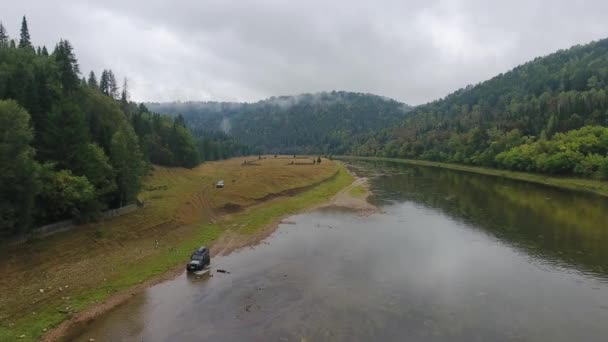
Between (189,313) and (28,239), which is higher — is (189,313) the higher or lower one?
the lower one

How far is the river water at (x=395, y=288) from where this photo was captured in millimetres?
26719

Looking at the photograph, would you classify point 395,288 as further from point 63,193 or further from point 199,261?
point 63,193

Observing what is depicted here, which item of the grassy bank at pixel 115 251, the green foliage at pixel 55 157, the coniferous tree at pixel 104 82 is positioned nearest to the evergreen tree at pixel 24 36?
the coniferous tree at pixel 104 82

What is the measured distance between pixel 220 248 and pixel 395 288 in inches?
944

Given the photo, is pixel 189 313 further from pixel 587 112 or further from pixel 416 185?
pixel 587 112

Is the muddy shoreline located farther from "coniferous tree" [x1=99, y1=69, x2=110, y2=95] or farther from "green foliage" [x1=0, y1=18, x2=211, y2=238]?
"coniferous tree" [x1=99, y1=69, x2=110, y2=95]

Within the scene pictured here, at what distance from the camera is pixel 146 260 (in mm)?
41438

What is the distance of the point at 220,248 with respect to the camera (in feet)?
156

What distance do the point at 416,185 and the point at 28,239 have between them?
9367 centimetres

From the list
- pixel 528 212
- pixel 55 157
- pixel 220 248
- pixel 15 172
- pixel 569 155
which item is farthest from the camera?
pixel 569 155

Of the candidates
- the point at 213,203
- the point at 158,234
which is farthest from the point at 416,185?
the point at 158,234

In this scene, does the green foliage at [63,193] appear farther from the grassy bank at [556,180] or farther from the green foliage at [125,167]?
the grassy bank at [556,180]

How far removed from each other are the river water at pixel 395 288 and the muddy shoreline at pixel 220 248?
1.02 metres

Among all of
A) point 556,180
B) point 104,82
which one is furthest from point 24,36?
point 556,180
